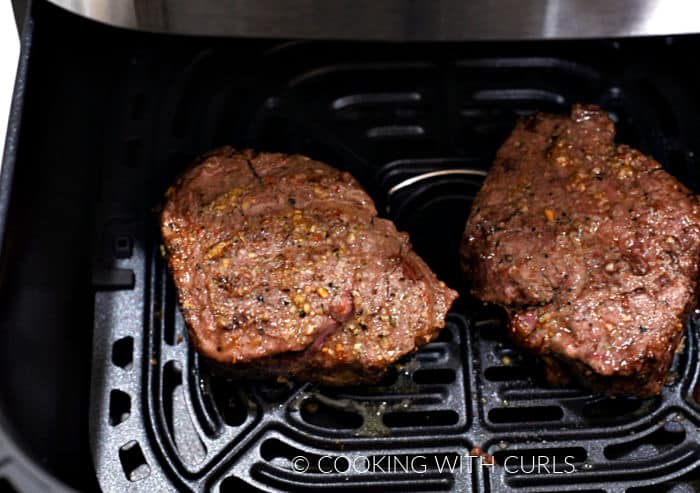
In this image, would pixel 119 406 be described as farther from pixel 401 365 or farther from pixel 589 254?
pixel 589 254

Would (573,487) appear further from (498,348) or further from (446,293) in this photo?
(446,293)

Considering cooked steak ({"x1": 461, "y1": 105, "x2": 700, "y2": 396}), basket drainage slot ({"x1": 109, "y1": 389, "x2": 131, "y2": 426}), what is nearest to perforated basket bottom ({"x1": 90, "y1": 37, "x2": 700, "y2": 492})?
basket drainage slot ({"x1": 109, "y1": 389, "x2": 131, "y2": 426})

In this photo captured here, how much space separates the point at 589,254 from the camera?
2.03m

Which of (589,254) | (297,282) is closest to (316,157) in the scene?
(297,282)

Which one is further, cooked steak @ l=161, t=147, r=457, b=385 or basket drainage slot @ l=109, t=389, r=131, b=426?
basket drainage slot @ l=109, t=389, r=131, b=426

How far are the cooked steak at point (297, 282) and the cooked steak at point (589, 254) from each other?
0.60 feet

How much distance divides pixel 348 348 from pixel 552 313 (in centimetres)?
45

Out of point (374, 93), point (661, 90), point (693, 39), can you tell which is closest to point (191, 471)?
point (374, 93)

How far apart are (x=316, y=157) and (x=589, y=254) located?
0.76m

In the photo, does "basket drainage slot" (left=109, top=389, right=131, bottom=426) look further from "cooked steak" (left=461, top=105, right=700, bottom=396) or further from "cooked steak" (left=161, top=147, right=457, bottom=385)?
"cooked steak" (left=461, top=105, right=700, bottom=396)

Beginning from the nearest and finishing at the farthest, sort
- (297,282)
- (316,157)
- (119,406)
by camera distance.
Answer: (297,282) < (119,406) < (316,157)

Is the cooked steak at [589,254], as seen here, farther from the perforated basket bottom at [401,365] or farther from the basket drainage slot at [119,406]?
the basket drainage slot at [119,406]

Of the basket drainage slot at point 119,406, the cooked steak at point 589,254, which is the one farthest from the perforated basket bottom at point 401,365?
the cooked steak at point 589,254

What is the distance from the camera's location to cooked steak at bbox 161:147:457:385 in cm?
193
